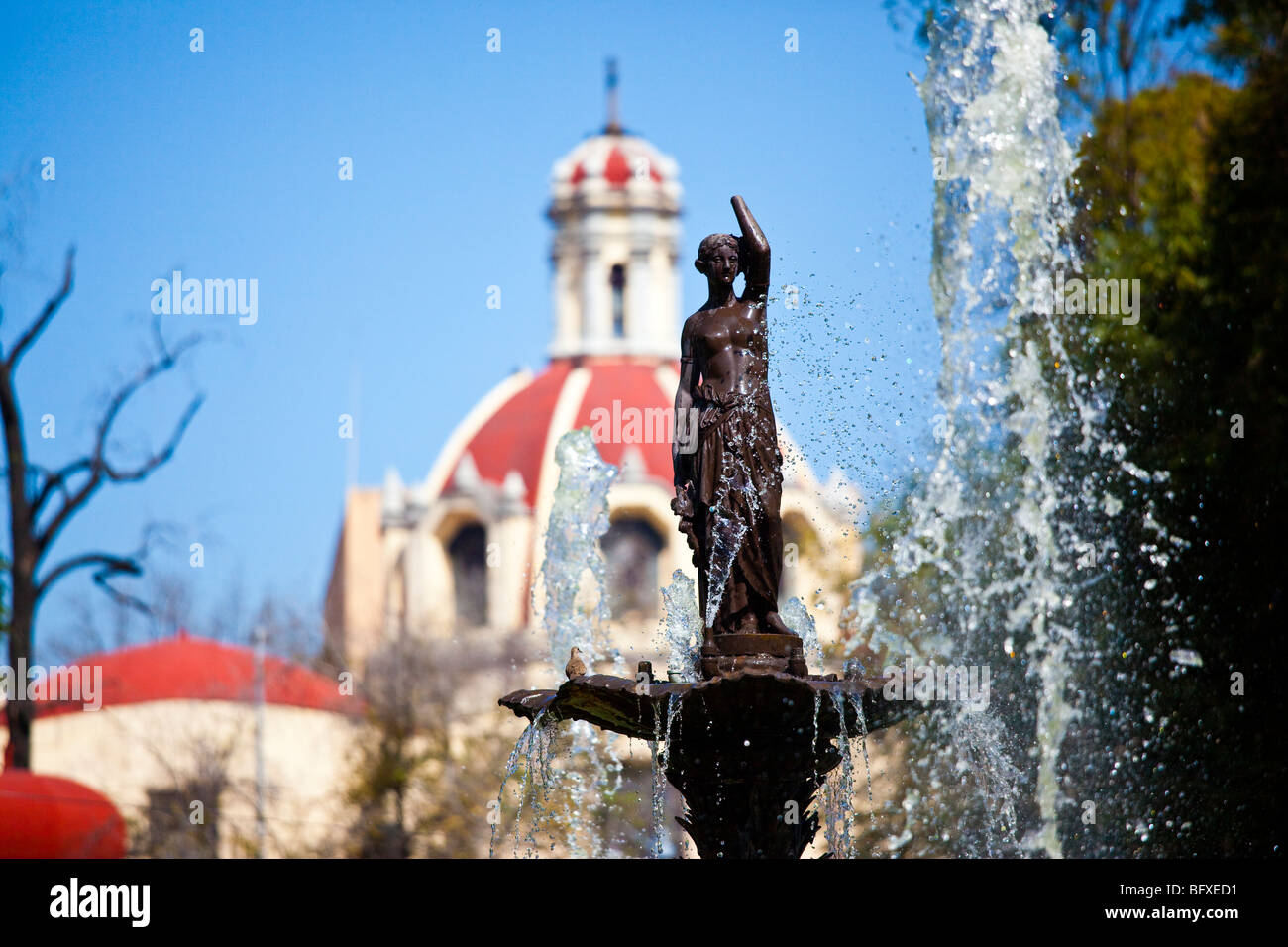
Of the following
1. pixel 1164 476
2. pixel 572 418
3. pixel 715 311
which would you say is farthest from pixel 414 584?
pixel 715 311

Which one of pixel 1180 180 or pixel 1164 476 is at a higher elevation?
pixel 1180 180

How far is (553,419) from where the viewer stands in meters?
49.4

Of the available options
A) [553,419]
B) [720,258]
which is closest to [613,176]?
[553,419]

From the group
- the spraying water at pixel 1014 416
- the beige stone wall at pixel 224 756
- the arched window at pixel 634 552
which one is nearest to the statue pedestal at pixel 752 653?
the spraying water at pixel 1014 416

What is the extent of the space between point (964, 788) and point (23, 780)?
296 inches

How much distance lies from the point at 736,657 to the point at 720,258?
1703mm

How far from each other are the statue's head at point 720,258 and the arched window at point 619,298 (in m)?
48.1

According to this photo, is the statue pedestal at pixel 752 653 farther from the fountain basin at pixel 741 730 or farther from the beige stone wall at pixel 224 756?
the beige stone wall at pixel 224 756

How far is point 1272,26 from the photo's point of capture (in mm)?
17172

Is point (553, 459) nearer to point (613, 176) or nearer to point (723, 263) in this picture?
point (613, 176)

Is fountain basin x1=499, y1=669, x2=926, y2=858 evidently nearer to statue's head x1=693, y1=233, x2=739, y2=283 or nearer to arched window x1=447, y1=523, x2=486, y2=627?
statue's head x1=693, y1=233, x2=739, y2=283

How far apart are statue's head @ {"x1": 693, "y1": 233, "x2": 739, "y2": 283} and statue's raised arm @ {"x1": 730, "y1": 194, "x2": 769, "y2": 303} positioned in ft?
0.15
